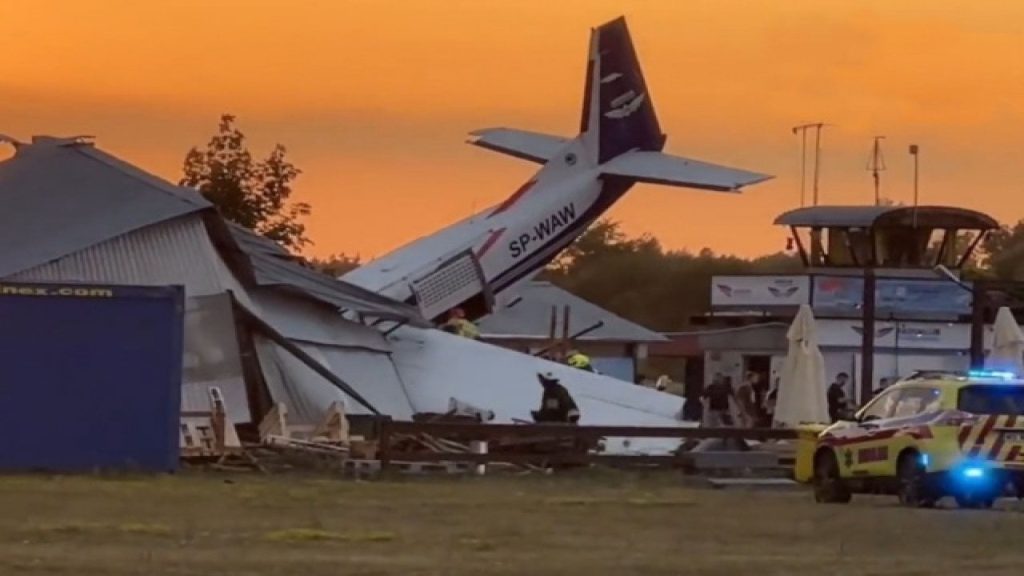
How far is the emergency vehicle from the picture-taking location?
25.8m

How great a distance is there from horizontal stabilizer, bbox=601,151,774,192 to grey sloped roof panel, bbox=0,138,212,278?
47.2 ft

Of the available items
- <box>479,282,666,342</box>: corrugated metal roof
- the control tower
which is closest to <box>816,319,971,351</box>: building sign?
the control tower

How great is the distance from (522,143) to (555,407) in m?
18.0

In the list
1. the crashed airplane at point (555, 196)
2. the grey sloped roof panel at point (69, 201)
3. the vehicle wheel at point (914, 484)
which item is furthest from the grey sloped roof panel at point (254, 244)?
the vehicle wheel at point (914, 484)

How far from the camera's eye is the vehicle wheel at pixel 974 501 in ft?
86.1

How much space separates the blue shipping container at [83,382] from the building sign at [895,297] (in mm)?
30802

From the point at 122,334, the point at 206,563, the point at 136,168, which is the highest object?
the point at 136,168

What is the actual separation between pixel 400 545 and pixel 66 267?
1739cm

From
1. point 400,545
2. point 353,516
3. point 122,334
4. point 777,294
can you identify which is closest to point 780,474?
point 122,334

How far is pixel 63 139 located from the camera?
37344 mm

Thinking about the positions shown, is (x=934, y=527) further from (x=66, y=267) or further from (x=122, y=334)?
(x=66, y=267)

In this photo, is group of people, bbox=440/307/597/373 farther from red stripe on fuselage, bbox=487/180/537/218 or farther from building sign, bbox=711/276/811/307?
building sign, bbox=711/276/811/307

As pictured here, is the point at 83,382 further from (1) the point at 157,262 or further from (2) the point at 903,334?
(2) the point at 903,334

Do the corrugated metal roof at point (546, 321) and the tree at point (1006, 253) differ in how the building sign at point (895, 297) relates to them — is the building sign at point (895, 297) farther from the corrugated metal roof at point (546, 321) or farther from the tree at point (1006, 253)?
the tree at point (1006, 253)
